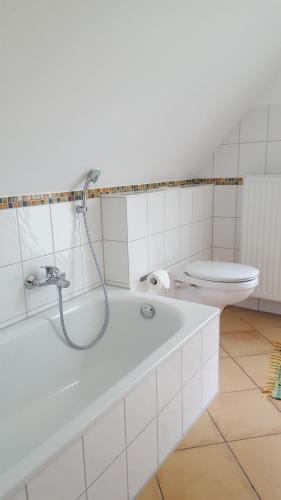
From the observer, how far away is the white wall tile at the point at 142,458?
1.30 m

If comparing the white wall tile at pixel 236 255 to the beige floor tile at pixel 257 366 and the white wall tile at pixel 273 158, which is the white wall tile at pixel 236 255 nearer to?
the white wall tile at pixel 273 158

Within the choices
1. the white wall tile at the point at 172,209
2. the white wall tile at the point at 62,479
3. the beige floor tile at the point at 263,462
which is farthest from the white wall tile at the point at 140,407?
the white wall tile at the point at 172,209

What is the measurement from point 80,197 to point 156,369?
102cm

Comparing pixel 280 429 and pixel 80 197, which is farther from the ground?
pixel 80 197

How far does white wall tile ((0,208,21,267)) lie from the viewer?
1.65 metres

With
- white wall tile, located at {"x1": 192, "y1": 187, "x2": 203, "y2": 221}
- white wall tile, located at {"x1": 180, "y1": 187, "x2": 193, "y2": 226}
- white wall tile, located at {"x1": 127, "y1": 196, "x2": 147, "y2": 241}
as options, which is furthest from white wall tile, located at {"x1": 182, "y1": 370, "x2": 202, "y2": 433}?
white wall tile, located at {"x1": 192, "y1": 187, "x2": 203, "y2": 221}

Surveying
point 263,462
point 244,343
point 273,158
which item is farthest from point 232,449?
point 273,158

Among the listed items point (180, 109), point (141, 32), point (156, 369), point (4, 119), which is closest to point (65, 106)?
point (4, 119)

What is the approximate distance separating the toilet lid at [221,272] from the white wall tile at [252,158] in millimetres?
777

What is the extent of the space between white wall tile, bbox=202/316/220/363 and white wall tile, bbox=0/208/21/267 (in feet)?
3.00

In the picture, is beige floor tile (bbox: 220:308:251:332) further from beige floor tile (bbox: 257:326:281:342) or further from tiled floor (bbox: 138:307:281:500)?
tiled floor (bbox: 138:307:281:500)

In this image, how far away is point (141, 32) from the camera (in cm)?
141

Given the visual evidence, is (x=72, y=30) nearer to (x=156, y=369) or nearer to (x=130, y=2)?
(x=130, y=2)

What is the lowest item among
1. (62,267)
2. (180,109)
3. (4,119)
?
(62,267)
